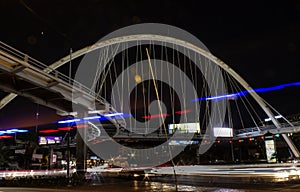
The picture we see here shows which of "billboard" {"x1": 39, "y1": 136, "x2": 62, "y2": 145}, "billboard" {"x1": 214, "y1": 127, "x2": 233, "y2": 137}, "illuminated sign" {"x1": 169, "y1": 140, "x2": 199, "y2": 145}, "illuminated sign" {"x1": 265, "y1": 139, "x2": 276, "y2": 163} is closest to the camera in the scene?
"illuminated sign" {"x1": 265, "y1": 139, "x2": 276, "y2": 163}

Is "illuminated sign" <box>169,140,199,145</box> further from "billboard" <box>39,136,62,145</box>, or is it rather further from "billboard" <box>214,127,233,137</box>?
"billboard" <box>39,136,62,145</box>

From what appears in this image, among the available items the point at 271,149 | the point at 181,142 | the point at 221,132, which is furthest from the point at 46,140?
the point at 271,149

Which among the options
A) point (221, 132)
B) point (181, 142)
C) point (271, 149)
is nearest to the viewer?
point (271, 149)

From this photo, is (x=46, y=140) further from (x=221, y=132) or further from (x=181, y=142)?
(x=221, y=132)

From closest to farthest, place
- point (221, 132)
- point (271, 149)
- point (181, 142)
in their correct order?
point (271, 149) < point (181, 142) < point (221, 132)

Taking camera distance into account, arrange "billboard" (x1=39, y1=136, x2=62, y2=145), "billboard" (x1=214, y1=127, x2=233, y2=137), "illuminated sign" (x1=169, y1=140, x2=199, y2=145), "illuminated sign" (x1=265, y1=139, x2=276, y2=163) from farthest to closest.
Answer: "billboard" (x1=39, y1=136, x2=62, y2=145), "billboard" (x1=214, y1=127, x2=233, y2=137), "illuminated sign" (x1=169, y1=140, x2=199, y2=145), "illuminated sign" (x1=265, y1=139, x2=276, y2=163)

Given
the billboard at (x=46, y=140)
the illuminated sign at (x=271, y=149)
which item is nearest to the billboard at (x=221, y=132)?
the illuminated sign at (x=271, y=149)

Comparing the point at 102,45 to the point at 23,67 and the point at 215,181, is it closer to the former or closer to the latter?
the point at 23,67

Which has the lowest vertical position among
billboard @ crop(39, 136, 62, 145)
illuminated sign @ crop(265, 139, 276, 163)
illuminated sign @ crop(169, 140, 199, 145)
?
illuminated sign @ crop(265, 139, 276, 163)

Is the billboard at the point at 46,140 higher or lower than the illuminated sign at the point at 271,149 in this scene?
higher

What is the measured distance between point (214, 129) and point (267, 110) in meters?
32.0

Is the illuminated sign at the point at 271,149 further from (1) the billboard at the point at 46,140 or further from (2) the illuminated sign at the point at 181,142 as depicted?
(1) the billboard at the point at 46,140

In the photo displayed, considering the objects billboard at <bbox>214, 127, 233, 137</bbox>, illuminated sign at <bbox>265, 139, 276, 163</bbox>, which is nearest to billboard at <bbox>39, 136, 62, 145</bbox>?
billboard at <bbox>214, 127, 233, 137</bbox>

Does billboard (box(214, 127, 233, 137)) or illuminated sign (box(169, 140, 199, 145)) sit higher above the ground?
billboard (box(214, 127, 233, 137))
